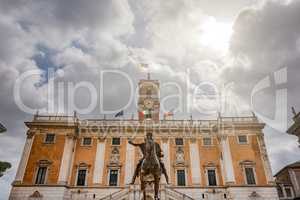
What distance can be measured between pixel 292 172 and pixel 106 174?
24767 mm

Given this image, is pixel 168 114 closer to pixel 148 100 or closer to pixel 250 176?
pixel 148 100

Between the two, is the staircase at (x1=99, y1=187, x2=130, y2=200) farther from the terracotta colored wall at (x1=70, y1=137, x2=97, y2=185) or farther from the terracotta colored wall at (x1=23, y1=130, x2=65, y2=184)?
the terracotta colored wall at (x1=23, y1=130, x2=65, y2=184)

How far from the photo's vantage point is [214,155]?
29.7 meters

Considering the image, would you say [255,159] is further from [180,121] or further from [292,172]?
[180,121]

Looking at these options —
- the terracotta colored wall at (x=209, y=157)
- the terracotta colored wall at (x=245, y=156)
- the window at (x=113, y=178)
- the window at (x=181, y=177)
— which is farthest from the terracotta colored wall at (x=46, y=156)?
the terracotta colored wall at (x=245, y=156)

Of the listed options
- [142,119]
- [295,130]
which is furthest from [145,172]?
[142,119]

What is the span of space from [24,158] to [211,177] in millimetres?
23849

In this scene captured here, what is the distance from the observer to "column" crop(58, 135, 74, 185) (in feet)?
88.8

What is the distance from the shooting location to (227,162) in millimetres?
28312

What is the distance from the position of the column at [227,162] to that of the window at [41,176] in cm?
2243

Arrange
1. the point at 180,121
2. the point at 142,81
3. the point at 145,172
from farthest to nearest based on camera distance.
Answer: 1. the point at 142,81
2. the point at 180,121
3. the point at 145,172

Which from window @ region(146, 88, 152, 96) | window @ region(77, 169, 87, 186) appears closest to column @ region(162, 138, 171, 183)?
window @ region(146, 88, 152, 96)

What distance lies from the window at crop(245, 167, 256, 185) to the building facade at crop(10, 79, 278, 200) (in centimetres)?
12

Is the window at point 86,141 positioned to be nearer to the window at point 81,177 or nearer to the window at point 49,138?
the window at point 81,177
